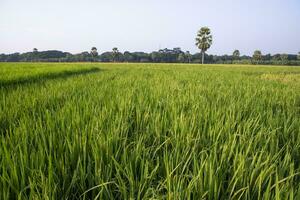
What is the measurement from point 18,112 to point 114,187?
188 centimetres

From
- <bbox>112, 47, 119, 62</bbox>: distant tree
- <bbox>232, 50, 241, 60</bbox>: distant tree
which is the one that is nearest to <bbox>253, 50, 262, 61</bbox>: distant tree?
<bbox>232, 50, 241, 60</bbox>: distant tree

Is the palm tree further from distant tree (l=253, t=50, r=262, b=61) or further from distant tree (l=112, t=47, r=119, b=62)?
distant tree (l=112, t=47, r=119, b=62)

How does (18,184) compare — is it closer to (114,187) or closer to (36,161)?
(36,161)

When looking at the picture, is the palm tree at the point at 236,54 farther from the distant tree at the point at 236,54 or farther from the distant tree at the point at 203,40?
the distant tree at the point at 203,40

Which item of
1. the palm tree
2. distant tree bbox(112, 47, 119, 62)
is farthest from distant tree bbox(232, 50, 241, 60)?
distant tree bbox(112, 47, 119, 62)

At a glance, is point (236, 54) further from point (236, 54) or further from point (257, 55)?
point (257, 55)

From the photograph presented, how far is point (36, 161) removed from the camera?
1037 millimetres

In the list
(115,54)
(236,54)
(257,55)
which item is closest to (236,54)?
(236,54)

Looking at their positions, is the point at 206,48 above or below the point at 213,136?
above

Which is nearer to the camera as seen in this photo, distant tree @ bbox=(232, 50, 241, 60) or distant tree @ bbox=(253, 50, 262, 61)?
distant tree @ bbox=(253, 50, 262, 61)

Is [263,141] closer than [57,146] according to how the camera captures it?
No

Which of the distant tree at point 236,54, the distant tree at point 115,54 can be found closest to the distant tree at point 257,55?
the distant tree at point 236,54

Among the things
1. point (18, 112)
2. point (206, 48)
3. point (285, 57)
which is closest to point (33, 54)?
point (206, 48)

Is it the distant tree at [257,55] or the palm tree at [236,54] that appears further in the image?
the palm tree at [236,54]
